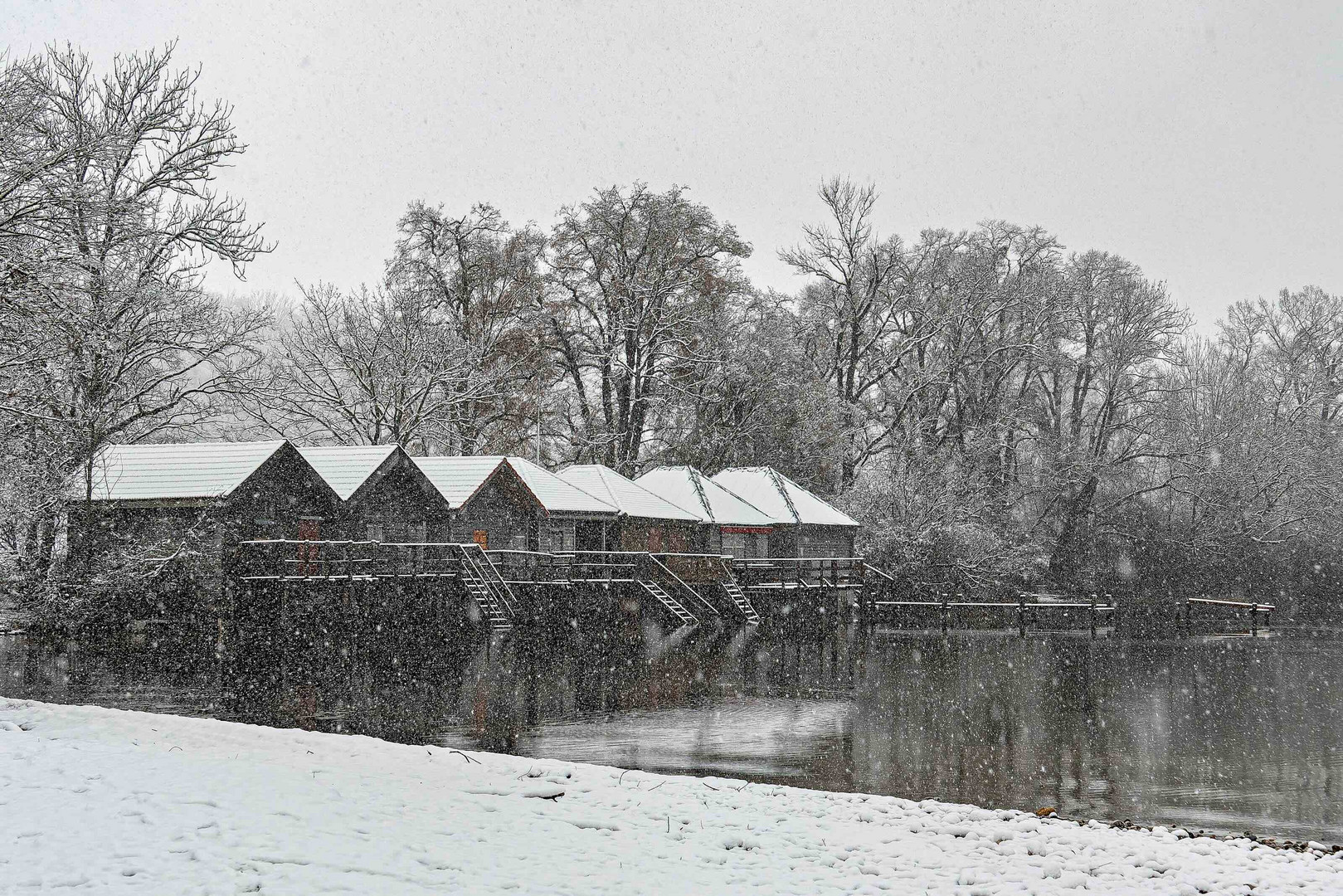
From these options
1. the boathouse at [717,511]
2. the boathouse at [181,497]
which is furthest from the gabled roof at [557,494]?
the boathouse at [181,497]

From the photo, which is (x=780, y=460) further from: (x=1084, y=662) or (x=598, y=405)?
(x=1084, y=662)

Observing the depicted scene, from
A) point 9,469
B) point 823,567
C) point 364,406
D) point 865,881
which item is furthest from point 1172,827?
point 364,406

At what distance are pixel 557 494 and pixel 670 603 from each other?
19.5 feet

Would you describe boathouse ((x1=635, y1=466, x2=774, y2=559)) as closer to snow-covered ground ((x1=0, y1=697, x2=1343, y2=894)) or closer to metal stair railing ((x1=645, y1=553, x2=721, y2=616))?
metal stair railing ((x1=645, y1=553, x2=721, y2=616))

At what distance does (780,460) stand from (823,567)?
9.07 m

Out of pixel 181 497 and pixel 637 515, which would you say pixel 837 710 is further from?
pixel 637 515

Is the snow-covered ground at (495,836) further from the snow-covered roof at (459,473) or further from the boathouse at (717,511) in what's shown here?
the boathouse at (717,511)

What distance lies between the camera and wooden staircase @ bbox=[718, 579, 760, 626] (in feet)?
124

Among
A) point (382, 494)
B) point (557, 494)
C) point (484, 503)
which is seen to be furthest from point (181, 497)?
point (557, 494)

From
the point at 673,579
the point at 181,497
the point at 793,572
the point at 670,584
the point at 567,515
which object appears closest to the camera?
the point at 181,497

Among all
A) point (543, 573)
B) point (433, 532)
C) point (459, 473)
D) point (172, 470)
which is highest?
point (459, 473)

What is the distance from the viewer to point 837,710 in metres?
19.7

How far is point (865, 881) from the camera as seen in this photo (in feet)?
26.6

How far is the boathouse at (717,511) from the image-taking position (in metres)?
44.4
